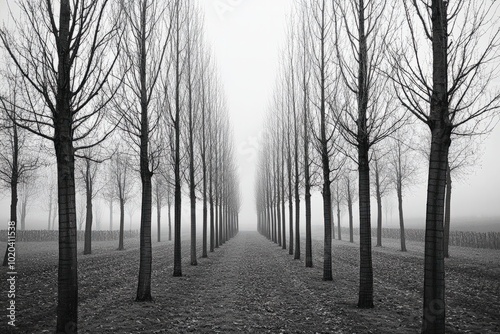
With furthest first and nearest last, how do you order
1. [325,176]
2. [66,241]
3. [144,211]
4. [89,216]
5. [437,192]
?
[89,216] → [325,176] → [144,211] → [66,241] → [437,192]

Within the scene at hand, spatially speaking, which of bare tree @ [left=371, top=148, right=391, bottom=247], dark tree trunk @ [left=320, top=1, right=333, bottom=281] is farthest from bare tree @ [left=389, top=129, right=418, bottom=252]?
dark tree trunk @ [left=320, top=1, right=333, bottom=281]

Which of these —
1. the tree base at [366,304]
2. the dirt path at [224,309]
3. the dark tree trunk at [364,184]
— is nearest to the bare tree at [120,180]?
the dirt path at [224,309]

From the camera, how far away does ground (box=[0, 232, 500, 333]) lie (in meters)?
6.54

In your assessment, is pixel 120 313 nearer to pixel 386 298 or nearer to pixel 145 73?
pixel 145 73

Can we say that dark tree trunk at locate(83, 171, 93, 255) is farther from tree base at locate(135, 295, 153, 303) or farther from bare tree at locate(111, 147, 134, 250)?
tree base at locate(135, 295, 153, 303)

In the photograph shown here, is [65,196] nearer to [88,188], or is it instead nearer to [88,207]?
[88,207]

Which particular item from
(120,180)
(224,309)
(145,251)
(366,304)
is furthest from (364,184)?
(120,180)

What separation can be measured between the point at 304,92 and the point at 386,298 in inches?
381

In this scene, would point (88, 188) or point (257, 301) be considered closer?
point (257, 301)

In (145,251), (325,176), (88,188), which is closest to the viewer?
(145,251)

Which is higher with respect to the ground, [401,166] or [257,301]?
[401,166]

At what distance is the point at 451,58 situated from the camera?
5516mm

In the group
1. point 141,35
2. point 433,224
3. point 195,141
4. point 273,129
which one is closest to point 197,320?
point 433,224

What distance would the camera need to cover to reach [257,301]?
8.92m
